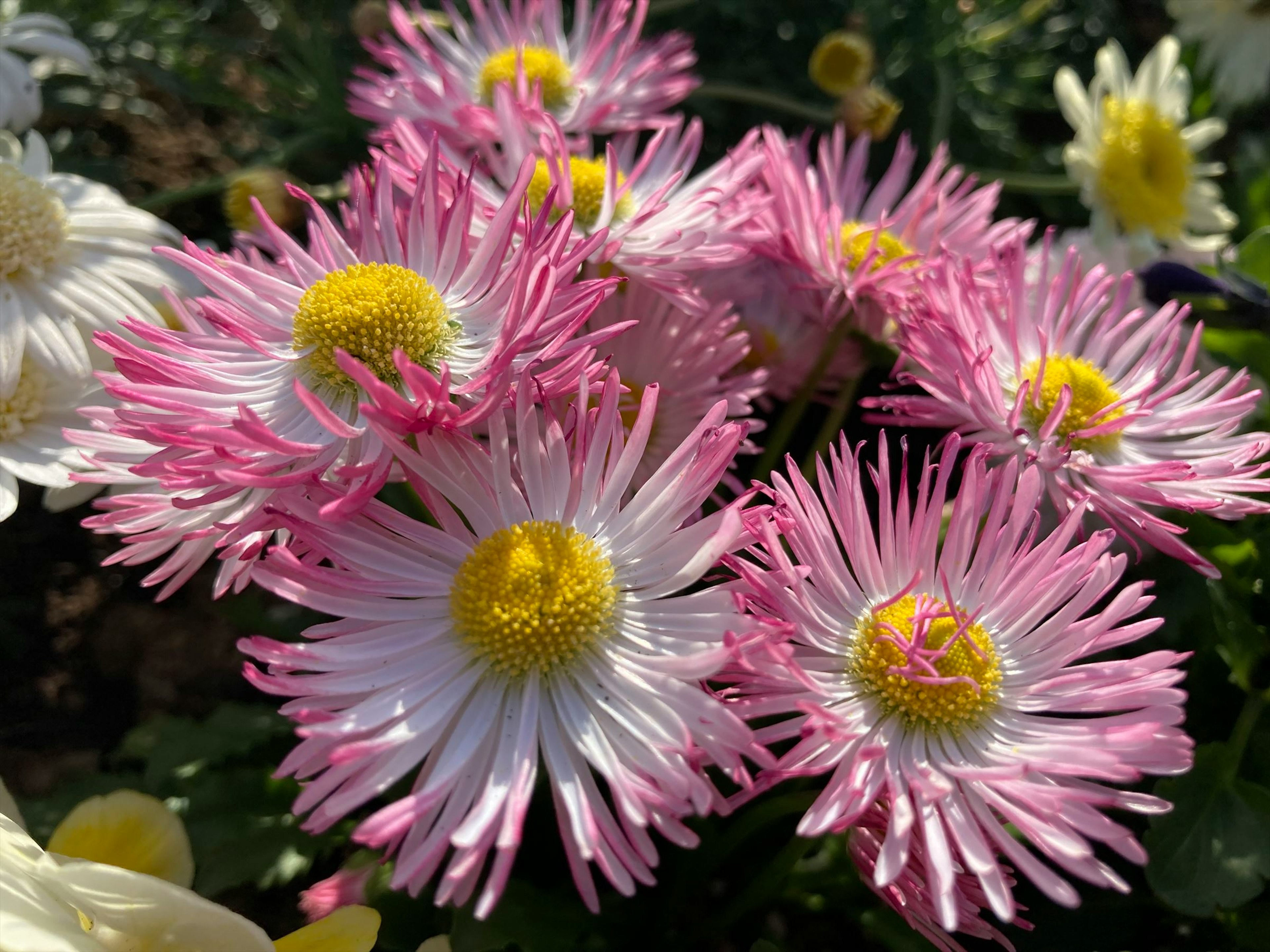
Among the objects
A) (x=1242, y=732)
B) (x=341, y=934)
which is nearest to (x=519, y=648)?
(x=341, y=934)

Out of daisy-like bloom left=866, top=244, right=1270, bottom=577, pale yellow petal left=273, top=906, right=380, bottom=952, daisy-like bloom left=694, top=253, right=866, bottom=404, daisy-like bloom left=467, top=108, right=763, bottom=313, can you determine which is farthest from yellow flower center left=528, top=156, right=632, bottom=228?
pale yellow petal left=273, top=906, right=380, bottom=952

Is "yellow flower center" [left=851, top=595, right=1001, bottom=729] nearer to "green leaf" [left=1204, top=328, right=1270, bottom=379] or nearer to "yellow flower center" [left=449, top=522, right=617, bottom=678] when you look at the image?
"yellow flower center" [left=449, top=522, right=617, bottom=678]

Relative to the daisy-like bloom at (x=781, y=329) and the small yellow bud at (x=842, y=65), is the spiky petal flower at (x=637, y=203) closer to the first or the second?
the daisy-like bloom at (x=781, y=329)

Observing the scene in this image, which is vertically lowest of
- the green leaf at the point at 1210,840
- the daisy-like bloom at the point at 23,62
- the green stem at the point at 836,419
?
the green leaf at the point at 1210,840

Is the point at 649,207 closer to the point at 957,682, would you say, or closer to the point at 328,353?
the point at 328,353

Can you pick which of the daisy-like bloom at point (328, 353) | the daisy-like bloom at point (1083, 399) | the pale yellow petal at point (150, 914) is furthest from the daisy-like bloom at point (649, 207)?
the pale yellow petal at point (150, 914)

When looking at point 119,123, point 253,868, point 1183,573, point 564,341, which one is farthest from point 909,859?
point 119,123
